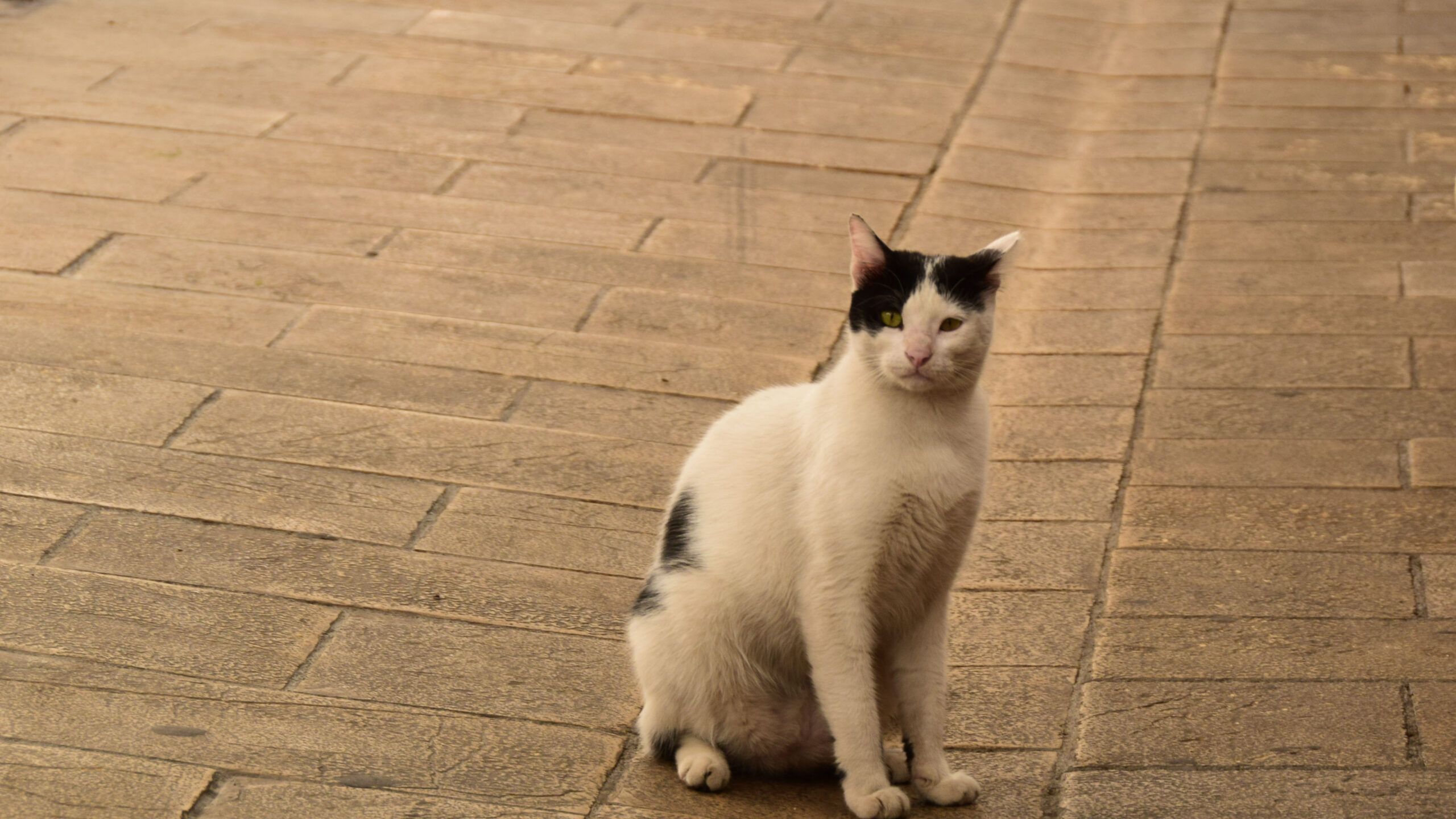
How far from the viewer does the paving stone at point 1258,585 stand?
131 inches

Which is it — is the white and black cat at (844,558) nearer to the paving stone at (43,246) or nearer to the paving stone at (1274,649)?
the paving stone at (1274,649)

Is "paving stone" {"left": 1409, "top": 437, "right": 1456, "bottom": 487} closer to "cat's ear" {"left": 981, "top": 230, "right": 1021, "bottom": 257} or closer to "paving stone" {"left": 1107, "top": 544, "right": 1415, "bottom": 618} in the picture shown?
"paving stone" {"left": 1107, "top": 544, "right": 1415, "bottom": 618}

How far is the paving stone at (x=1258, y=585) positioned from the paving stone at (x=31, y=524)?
236 cm

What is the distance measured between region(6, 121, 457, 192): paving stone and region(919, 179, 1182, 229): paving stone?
1894 millimetres

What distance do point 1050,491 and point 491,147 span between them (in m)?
3.05

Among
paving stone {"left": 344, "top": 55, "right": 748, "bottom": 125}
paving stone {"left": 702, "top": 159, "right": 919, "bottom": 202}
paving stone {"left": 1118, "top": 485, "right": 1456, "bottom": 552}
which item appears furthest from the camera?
paving stone {"left": 344, "top": 55, "right": 748, "bottom": 125}

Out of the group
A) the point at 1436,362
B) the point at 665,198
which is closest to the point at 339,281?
the point at 665,198

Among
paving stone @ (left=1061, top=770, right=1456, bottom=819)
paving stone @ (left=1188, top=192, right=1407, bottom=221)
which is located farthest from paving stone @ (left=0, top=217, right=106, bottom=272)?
paving stone @ (left=1188, top=192, right=1407, bottom=221)

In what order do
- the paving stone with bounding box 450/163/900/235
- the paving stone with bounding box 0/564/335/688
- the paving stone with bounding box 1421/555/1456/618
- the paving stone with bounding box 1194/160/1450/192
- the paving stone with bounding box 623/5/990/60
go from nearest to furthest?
the paving stone with bounding box 0/564/335/688 < the paving stone with bounding box 1421/555/1456/618 < the paving stone with bounding box 450/163/900/235 < the paving stone with bounding box 1194/160/1450/192 < the paving stone with bounding box 623/5/990/60

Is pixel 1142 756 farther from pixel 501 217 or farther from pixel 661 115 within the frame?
pixel 661 115

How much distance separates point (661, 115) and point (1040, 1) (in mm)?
2869

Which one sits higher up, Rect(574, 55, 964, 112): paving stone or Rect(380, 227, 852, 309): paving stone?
Rect(380, 227, 852, 309): paving stone

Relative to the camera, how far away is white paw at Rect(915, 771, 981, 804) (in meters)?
2.66

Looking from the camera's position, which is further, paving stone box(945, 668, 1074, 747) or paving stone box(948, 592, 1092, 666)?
paving stone box(948, 592, 1092, 666)
